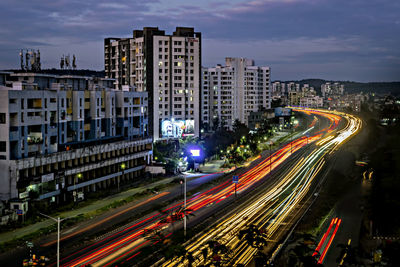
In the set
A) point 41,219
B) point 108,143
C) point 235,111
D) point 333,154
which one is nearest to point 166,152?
point 108,143

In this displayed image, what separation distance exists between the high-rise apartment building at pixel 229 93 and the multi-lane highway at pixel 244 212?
3712 centimetres

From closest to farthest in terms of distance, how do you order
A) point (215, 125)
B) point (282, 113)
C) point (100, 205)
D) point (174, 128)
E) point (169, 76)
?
point (100, 205) < point (174, 128) < point (169, 76) < point (215, 125) < point (282, 113)

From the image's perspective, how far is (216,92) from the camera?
377 ft

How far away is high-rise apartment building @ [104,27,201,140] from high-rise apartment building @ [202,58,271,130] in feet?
57.7

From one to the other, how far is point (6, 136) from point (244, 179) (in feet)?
88.2

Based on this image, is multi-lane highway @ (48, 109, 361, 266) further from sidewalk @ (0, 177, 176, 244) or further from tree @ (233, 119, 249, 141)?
tree @ (233, 119, 249, 141)

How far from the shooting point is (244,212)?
37.9 meters

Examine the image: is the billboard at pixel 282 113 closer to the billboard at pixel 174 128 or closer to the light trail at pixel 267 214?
the billboard at pixel 174 128

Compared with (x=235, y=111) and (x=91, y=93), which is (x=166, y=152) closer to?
(x=91, y=93)

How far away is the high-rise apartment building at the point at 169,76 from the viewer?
8919cm

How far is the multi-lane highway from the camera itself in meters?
26.7

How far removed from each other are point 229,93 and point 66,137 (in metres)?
72.6

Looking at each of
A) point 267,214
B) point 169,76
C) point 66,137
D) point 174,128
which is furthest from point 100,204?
point 169,76

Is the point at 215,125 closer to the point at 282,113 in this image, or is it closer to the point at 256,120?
the point at 256,120
